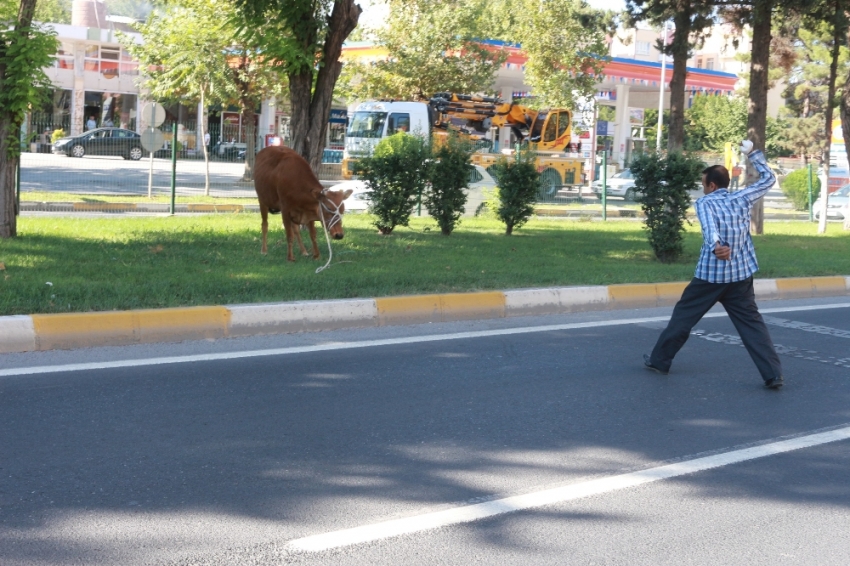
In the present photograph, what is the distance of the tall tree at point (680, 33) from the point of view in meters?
18.5

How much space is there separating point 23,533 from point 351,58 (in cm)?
3921

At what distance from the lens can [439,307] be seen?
32.0ft

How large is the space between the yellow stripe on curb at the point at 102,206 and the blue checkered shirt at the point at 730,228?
1606cm

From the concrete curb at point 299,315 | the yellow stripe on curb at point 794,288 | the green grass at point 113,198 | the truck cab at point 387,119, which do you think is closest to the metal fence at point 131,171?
the green grass at point 113,198

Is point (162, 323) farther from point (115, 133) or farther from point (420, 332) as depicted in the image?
point (115, 133)

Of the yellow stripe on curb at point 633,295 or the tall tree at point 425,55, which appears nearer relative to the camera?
the yellow stripe on curb at point 633,295

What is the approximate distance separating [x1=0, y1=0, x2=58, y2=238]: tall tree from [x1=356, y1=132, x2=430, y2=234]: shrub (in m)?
5.03

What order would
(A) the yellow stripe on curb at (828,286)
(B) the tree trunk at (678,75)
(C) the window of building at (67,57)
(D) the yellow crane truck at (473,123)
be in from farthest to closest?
1. (C) the window of building at (67,57)
2. (D) the yellow crane truck at (473,123)
3. (B) the tree trunk at (678,75)
4. (A) the yellow stripe on curb at (828,286)

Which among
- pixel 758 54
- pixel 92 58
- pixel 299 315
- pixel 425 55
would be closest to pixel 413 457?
pixel 299 315

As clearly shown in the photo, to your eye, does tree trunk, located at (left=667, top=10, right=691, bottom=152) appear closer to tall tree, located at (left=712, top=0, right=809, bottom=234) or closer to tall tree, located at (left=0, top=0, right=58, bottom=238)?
tall tree, located at (left=712, top=0, right=809, bottom=234)

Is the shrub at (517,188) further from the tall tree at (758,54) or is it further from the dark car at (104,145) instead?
the dark car at (104,145)

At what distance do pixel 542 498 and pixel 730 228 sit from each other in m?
3.26

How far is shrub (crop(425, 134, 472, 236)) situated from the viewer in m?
15.1

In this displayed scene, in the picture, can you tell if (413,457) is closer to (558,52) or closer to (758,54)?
(758,54)
